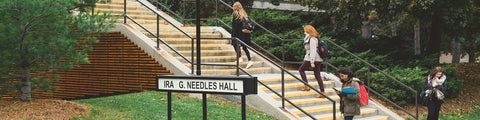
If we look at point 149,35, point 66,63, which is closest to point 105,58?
point 149,35

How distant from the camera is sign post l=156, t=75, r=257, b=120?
270 inches

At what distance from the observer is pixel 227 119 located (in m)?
10.8

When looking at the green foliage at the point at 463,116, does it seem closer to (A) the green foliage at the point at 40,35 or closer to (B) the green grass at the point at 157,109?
(B) the green grass at the point at 157,109

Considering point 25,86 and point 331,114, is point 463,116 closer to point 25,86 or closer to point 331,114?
point 331,114

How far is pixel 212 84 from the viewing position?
7043mm

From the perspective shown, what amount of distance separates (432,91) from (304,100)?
90.9 inches

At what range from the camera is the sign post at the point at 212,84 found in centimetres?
686

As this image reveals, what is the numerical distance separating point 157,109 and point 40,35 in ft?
7.34

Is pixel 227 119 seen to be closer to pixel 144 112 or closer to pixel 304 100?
pixel 144 112

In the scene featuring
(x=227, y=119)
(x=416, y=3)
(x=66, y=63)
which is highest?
(x=416, y=3)

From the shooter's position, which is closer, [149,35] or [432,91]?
[432,91]

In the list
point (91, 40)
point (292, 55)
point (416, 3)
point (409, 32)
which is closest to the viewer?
point (91, 40)

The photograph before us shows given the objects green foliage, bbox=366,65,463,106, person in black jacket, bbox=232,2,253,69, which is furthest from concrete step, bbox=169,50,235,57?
green foliage, bbox=366,65,463,106

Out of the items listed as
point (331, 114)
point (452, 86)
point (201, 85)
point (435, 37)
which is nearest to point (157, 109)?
point (331, 114)
